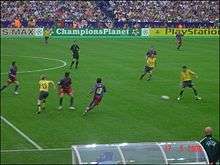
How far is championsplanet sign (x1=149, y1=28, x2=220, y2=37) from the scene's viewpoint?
76.5 meters

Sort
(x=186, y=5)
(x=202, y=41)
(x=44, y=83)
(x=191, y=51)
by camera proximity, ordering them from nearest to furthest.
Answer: (x=44, y=83), (x=191, y=51), (x=202, y=41), (x=186, y=5)

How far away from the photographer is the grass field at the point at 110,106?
2430 centimetres

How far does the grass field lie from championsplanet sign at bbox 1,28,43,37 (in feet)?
46.0

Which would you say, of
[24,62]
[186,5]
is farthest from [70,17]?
[24,62]

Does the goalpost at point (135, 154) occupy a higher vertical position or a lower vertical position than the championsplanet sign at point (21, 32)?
higher

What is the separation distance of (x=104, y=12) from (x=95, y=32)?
823 cm

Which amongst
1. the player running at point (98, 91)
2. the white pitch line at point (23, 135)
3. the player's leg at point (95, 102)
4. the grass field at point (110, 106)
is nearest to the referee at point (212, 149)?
the grass field at point (110, 106)

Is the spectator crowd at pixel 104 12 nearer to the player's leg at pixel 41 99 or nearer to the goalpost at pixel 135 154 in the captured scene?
the player's leg at pixel 41 99

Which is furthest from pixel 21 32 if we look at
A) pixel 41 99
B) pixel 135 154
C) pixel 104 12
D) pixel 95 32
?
pixel 135 154

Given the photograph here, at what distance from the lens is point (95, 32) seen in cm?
7369

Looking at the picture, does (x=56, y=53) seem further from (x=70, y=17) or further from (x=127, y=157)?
(x=127, y=157)

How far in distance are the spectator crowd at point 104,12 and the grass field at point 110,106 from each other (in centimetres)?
1921

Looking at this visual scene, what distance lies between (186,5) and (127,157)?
73.0m

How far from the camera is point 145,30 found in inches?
3000
